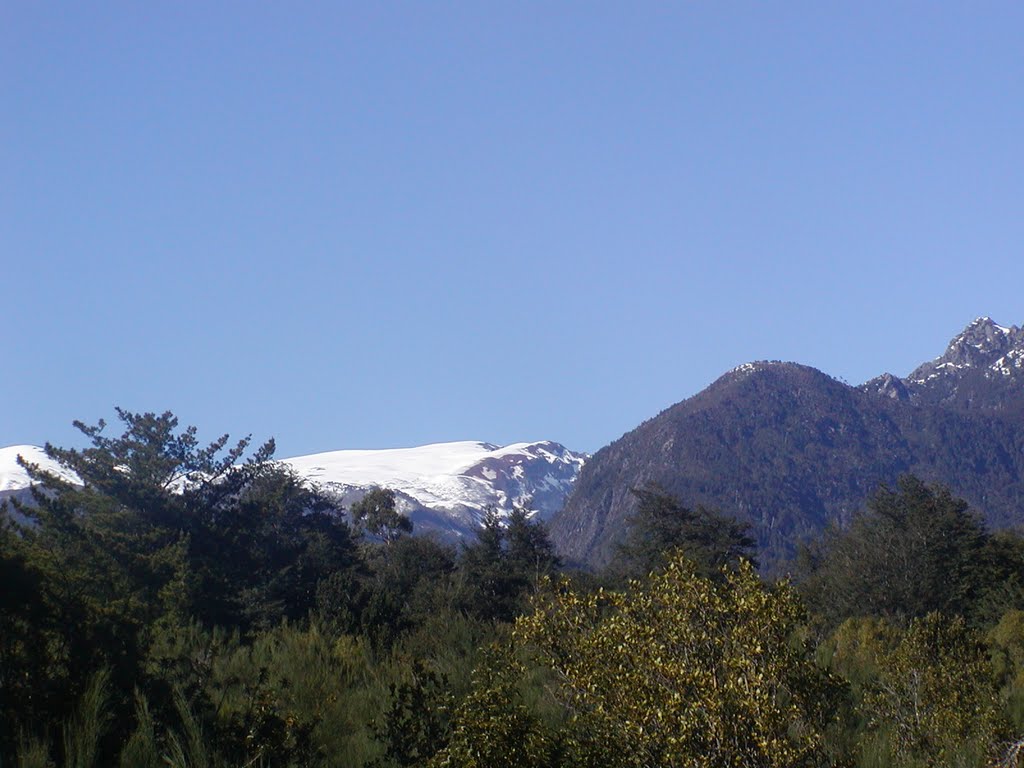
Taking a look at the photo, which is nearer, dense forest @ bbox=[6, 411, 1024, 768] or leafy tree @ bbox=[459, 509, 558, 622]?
dense forest @ bbox=[6, 411, 1024, 768]

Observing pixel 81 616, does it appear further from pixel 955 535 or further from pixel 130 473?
pixel 955 535

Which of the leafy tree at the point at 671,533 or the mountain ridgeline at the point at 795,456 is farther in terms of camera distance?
the mountain ridgeline at the point at 795,456

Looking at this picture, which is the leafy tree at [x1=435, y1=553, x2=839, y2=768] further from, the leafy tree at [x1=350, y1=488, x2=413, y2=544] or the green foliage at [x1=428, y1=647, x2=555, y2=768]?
the leafy tree at [x1=350, y1=488, x2=413, y2=544]

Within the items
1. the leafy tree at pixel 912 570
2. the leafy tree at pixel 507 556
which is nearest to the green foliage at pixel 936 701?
the leafy tree at pixel 912 570

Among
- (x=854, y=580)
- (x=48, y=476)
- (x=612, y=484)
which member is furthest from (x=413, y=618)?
(x=612, y=484)

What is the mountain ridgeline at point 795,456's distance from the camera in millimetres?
152750

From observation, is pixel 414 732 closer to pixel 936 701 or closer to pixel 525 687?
pixel 525 687

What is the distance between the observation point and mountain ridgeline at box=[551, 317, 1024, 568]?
15275 centimetres

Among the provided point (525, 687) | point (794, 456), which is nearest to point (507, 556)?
point (525, 687)

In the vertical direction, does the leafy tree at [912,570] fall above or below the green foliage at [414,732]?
below

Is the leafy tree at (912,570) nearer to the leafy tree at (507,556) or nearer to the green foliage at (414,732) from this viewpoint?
the leafy tree at (507,556)

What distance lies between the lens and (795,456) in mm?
171625

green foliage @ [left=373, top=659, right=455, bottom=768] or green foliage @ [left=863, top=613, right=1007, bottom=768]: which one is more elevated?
green foliage @ [left=373, top=659, right=455, bottom=768]

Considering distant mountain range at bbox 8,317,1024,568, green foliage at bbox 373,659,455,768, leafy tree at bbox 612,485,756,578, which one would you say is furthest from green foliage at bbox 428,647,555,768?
distant mountain range at bbox 8,317,1024,568
